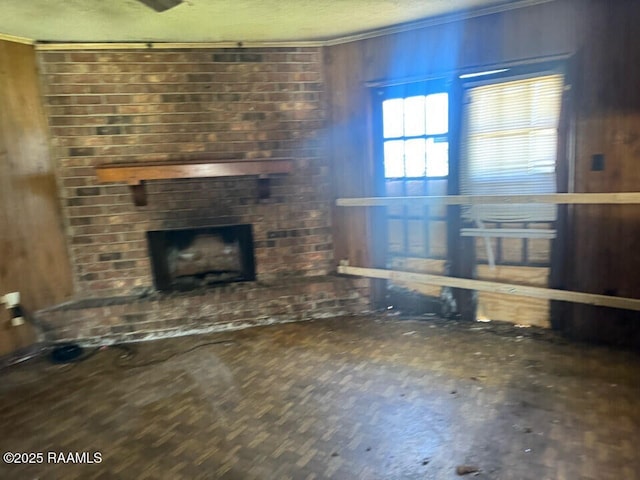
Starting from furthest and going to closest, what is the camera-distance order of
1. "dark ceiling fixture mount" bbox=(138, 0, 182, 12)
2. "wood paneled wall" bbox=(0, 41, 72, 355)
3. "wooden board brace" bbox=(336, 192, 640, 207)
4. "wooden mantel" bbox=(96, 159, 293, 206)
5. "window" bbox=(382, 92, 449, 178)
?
"window" bbox=(382, 92, 449, 178)
"wooden mantel" bbox=(96, 159, 293, 206)
"wood paneled wall" bbox=(0, 41, 72, 355)
"wooden board brace" bbox=(336, 192, 640, 207)
"dark ceiling fixture mount" bbox=(138, 0, 182, 12)

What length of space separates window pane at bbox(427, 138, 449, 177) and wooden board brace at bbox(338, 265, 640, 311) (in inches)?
32.8

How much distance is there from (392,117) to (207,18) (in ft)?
5.18

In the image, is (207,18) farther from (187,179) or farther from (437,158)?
(437,158)

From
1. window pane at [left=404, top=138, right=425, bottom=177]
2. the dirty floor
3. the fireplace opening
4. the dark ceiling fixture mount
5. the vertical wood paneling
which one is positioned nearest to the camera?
the dirty floor

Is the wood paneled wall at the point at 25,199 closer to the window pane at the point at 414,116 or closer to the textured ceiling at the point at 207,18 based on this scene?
the textured ceiling at the point at 207,18

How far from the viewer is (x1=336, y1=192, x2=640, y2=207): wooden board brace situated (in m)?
2.76

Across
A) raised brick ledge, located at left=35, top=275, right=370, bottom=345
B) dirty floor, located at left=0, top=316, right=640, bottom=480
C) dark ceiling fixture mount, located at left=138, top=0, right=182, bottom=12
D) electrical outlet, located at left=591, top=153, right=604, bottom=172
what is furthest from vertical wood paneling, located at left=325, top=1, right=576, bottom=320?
dark ceiling fixture mount, located at left=138, top=0, right=182, bottom=12

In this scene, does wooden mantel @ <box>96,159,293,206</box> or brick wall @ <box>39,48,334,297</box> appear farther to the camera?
brick wall @ <box>39,48,334,297</box>

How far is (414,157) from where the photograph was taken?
11.6 ft

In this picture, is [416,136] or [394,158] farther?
[394,158]

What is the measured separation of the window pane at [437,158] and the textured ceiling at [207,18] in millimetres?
917

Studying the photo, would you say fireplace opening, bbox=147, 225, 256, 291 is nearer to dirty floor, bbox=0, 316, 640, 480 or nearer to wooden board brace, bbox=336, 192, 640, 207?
dirty floor, bbox=0, 316, 640, 480

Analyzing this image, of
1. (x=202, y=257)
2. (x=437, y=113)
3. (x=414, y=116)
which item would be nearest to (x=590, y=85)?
(x=437, y=113)

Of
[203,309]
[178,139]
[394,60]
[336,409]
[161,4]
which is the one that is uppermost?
[161,4]
